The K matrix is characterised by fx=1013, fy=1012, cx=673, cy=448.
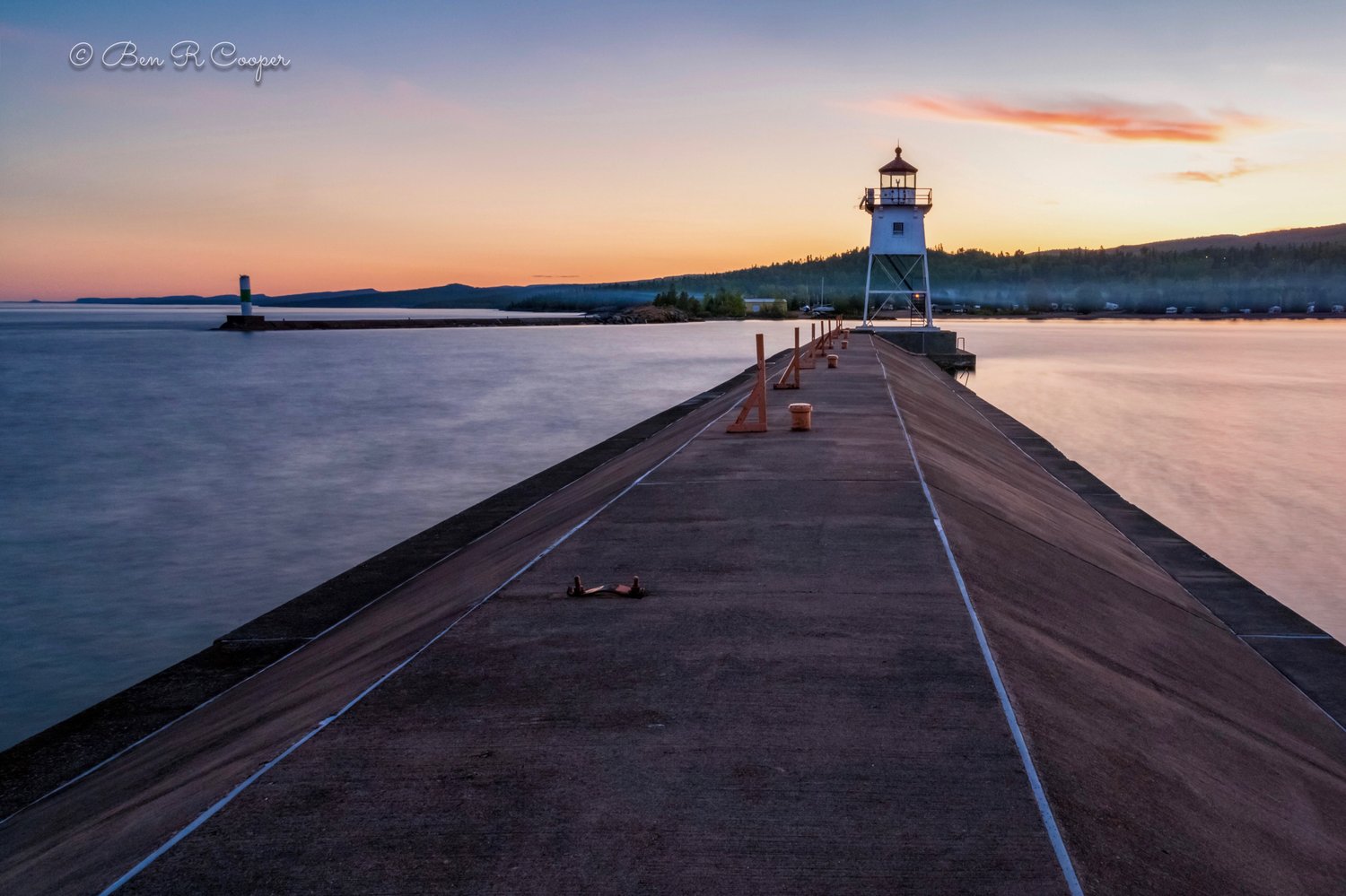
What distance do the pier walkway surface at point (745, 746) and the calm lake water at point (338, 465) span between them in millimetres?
5560

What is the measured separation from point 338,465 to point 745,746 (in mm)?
25656

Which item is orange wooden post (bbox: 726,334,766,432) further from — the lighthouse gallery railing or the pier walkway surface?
the lighthouse gallery railing

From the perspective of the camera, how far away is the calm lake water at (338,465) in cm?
1448

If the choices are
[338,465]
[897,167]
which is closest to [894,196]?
[897,167]

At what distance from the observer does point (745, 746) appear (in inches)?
203

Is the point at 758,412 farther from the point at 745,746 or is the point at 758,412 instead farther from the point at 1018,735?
the point at 745,746

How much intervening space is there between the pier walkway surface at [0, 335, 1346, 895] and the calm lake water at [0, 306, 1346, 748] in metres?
5.56

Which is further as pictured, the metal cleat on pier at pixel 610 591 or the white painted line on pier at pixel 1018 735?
the metal cleat on pier at pixel 610 591

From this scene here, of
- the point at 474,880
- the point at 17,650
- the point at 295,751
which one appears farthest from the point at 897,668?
the point at 17,650

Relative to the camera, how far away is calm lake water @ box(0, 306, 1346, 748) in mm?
14484

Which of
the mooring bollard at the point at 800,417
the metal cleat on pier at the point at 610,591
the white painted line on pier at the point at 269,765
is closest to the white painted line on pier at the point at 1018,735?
the metal cleat on pier at the point at 610,591

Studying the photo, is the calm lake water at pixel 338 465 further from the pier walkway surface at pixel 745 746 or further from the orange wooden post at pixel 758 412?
the orange wooden post at pixel 758 412

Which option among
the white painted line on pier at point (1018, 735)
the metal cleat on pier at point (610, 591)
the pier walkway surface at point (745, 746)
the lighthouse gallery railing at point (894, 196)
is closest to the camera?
the white painted line on pier at point (1018, 735)

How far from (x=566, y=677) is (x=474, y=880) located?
2128 millimetres
